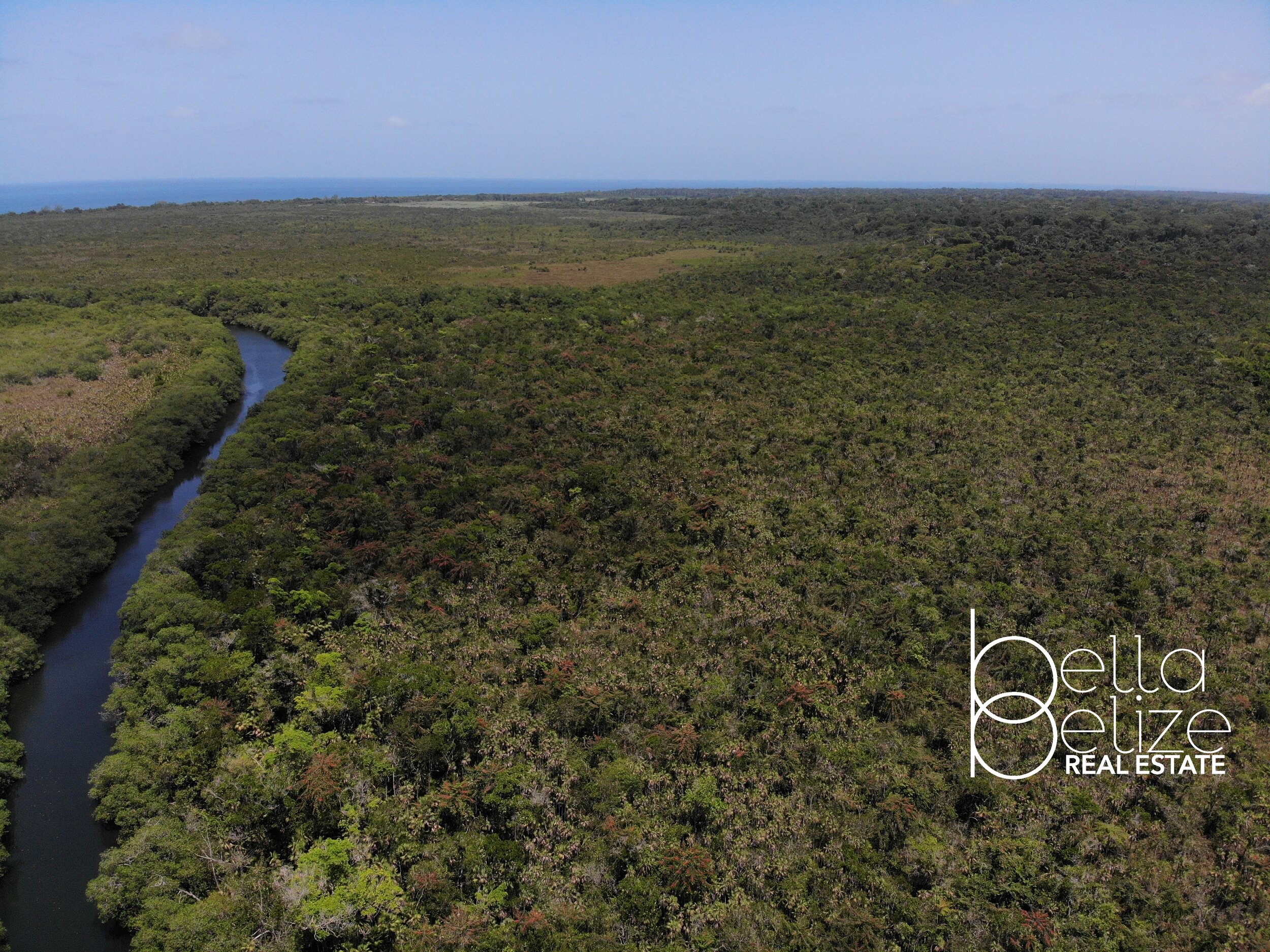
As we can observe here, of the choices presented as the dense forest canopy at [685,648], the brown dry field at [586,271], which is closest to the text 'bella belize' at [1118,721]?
the dense forest canopy at [685,648]

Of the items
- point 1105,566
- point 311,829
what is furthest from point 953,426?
point 311,829

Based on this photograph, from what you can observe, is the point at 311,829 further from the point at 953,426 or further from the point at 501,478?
the point at 953,426

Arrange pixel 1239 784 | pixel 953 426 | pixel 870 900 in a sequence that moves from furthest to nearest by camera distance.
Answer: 1. pixel 953 426
2. pixel 1239 784
3. pixel 870 900

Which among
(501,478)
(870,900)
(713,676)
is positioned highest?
(501,478)

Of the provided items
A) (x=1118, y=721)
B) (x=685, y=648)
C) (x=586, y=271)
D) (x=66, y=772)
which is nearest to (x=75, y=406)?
(x=66, y=772)

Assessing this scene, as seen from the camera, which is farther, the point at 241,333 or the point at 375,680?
the point at 241,333

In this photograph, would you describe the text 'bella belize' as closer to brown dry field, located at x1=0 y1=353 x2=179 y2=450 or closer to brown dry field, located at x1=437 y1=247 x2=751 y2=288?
brown dry field, located at x1=0 y1=353 x2=179 y2=450

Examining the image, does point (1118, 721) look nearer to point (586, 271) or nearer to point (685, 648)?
point (685, 648)

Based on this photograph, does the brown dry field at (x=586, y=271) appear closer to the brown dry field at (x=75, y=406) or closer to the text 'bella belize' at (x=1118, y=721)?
the brown dry field at (x=75, y=406)
